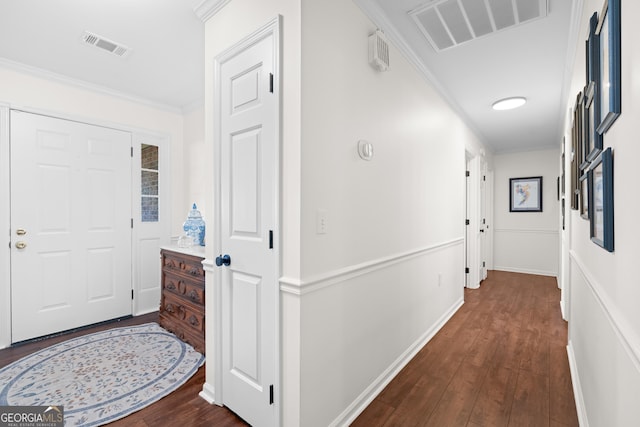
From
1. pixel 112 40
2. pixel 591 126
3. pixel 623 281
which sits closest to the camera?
pixel 623 281

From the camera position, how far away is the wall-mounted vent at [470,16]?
1869mm

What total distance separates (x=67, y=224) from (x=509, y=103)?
504 cm

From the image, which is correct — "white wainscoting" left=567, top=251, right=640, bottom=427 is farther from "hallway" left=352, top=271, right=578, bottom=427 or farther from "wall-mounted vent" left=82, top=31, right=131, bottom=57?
"wall-mounted vent" left=82, top=31, right=131, bottom=57

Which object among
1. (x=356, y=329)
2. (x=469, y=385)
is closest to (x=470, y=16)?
(x=356, y=329)

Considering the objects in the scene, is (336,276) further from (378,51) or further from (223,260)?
(378,51)

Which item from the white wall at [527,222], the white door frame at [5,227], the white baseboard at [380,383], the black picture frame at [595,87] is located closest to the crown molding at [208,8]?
the black picture frame at [595,87]

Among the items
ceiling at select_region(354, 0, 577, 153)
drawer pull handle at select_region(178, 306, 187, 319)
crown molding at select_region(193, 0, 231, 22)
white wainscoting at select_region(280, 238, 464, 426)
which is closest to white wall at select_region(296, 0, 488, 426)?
white wainscoting at select_region(280, 238, 464, 426)

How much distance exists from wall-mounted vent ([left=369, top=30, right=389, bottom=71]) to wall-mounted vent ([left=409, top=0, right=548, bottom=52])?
28cm

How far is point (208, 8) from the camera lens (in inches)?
75.7

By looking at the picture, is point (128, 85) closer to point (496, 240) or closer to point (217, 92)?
point (217, 92)

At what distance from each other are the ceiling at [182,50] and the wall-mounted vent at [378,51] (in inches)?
5.9

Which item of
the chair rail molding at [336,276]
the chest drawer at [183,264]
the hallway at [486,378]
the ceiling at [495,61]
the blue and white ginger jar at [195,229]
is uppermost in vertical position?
the ceiling at [495,61]

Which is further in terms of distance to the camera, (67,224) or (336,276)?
(67,224)

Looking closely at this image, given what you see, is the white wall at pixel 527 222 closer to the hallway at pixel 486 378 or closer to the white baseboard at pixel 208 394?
the hallway at pixel 486 378
